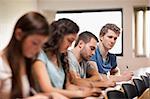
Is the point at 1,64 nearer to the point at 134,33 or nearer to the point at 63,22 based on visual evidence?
the point at 63,22

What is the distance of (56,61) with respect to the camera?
1.38m

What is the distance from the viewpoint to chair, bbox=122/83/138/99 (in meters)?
2.37

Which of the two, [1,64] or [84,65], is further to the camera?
[84,65]

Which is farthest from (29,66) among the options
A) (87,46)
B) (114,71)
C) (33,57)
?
(114,71)

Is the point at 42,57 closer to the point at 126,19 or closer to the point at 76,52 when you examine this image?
the point at 76,52

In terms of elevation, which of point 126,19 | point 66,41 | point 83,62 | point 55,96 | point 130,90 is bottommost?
point 130,90

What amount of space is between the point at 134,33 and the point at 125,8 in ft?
1.27

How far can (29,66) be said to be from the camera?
116cm

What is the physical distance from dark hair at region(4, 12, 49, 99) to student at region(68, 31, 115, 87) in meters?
0.57

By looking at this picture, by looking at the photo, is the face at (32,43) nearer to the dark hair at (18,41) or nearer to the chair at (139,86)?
the dark hair at (18,41)

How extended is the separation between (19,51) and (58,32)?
299 mm

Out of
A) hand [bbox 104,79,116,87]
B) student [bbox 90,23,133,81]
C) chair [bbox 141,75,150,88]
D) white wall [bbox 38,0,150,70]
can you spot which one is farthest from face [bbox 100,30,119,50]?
white wall [bbox 38,0,150,70]

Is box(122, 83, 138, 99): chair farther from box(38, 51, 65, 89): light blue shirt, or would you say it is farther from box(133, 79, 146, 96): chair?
box(38, 51, 65, 89): light blue shirt

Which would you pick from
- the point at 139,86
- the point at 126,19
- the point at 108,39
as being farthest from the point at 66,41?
the point at 126,19
